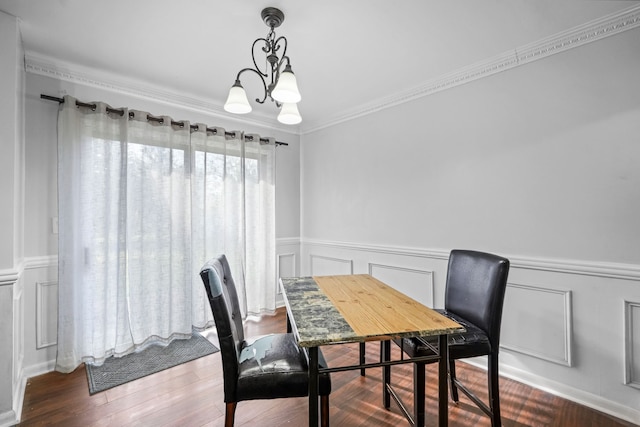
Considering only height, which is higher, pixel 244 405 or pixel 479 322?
pixel 479 322

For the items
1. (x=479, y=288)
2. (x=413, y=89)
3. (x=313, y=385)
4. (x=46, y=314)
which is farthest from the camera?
(x=413, y=89)

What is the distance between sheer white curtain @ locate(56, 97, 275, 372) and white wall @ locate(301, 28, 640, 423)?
1728 mm

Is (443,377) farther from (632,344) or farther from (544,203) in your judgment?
(544,203)

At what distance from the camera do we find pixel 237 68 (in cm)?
256

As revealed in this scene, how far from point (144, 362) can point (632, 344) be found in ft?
11.4

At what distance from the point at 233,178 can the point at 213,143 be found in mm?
423

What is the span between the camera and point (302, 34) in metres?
2.06

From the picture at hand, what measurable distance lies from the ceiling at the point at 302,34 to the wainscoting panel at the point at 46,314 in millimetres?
1812

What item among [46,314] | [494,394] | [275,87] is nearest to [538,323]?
[494,394]

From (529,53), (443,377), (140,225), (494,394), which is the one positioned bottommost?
(494,394)

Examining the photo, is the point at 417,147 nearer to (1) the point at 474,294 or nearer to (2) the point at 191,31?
(1) the point at 474,294

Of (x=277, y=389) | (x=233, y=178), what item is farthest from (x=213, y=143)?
(x=277, y=389)

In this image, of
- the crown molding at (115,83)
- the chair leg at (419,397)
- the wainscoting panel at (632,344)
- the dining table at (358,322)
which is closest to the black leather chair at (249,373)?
the dining table at (358,322)

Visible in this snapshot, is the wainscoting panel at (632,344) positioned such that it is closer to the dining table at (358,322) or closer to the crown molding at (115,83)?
the dining table at (358,322)
